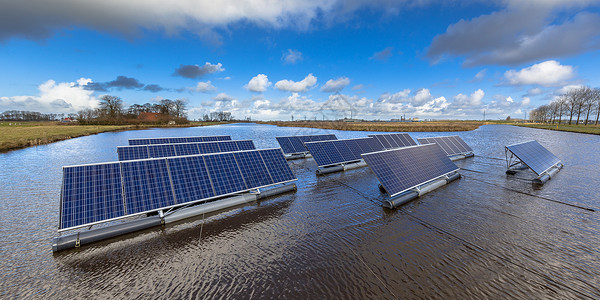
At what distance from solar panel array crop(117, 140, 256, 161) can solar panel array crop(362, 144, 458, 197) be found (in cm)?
1360

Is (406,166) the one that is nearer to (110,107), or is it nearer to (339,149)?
(339,149)

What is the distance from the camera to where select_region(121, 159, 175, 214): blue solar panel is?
344 inches

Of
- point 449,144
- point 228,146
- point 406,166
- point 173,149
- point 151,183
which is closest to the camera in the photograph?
point 151,183

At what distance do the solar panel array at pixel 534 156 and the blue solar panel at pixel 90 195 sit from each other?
2470cm

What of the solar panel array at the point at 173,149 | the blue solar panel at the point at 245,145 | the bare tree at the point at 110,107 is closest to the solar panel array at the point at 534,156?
the blue solar panel at the point at 245,145

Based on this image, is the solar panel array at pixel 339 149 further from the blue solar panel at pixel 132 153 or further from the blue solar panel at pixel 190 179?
the blue solar panel at pixel 132 153

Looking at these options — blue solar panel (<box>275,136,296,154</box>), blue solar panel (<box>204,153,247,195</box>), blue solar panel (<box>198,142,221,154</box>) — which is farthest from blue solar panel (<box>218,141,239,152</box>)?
blue solar panel (<box>204,153,247,195</box>)

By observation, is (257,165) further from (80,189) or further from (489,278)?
(489,278)

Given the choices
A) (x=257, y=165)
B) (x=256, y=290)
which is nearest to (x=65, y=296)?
(x=256, y=290)

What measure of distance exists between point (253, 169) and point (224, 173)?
1.77 m

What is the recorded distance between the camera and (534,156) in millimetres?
17484

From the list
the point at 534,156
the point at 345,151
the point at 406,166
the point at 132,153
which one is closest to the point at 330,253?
the point at 406,166

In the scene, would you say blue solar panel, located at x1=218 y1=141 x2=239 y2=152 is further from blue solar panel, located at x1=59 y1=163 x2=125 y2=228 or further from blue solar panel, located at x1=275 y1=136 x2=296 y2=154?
blue solar panel, located at x1=59 y1=163 x2=125 y2=228

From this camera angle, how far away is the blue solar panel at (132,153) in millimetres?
Answer: 15836
